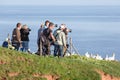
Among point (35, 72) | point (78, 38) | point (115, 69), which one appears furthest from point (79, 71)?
point (78, 38)

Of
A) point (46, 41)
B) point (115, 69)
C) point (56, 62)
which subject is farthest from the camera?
point (115, 69)

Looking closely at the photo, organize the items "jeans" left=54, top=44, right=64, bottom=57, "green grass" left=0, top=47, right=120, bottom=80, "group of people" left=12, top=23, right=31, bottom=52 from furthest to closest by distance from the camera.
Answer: "jeans" left=54, top=44, right=64, bottom=57, "group of people" left=12, top=23, right=31, bottom=52, "green grass" left=0, top=47, right=120, bottom=80

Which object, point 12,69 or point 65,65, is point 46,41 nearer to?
point 65,65

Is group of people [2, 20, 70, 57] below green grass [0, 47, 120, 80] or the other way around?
the other way around

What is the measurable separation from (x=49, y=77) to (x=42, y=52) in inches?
180

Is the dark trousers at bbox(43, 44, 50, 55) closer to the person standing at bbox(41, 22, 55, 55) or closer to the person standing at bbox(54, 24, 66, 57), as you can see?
the person standing at bbox(41, 22, 55, 55)

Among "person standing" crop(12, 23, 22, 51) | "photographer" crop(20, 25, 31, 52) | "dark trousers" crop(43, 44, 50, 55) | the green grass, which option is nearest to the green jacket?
"dark trousers" crop(43, 44, 50, 55)

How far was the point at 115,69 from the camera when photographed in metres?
31.7

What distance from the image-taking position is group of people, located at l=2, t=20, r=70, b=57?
29.6 m

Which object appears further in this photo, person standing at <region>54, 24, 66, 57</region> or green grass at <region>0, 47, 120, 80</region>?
person standing at <region>54, 24, 66, 57</region>

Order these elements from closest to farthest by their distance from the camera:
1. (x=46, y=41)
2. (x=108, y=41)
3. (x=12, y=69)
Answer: (x=12, y=69), (x=46, y=41), (x=108, y=41)

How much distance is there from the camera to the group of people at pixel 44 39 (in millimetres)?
29562

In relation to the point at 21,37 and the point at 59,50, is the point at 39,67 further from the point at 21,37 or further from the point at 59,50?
the point at 21,37

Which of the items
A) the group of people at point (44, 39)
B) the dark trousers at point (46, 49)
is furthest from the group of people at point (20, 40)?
the dark trousers at point (46, 49)
